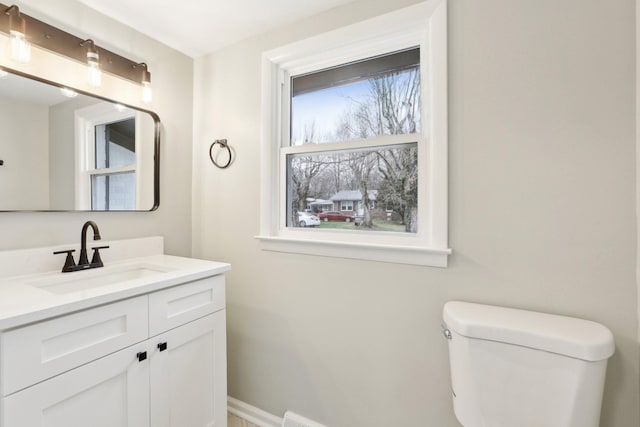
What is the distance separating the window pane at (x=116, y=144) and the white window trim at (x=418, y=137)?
2.32 feet

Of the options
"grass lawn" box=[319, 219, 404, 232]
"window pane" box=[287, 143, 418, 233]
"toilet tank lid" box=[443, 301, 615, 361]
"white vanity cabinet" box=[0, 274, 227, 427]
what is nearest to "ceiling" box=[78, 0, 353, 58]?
"window pane" box=[287, 143, 418, 233]

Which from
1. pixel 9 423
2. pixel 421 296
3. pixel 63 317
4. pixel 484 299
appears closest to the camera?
pixel 9 423

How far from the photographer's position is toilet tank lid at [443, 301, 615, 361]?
0.87 meters

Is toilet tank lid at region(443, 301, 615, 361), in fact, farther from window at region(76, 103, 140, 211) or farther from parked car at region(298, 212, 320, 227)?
window at region(76, 103, 140, 211)

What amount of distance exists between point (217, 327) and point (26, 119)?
47.8 inches

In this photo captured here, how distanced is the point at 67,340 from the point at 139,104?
4.21 ft

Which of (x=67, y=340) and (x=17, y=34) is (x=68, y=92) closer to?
(x=17, y=34)

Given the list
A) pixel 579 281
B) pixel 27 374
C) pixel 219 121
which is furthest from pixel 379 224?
pixel 27 374

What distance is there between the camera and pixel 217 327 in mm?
1413

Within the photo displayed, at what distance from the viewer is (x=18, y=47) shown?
3.81 feet

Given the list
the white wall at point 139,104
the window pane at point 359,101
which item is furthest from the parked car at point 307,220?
the white wall at point 139,104

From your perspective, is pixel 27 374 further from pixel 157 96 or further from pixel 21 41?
pixel 157 96

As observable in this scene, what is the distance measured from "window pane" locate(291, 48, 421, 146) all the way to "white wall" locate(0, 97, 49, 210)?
1.15 m

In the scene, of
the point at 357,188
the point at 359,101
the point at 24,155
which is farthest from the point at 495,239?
the point at 24,155
